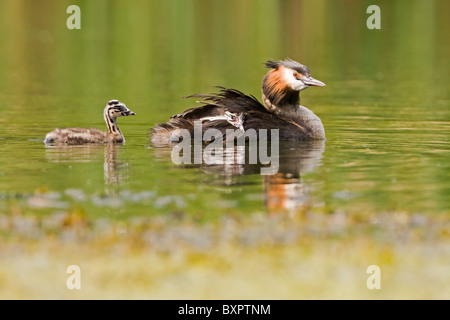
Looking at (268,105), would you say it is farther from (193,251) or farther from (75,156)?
(193,251)

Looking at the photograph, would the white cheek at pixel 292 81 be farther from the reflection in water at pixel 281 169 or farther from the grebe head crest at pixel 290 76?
the reflection in water at pixel 281 169

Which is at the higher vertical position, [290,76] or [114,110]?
[290,76]

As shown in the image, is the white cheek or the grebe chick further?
the white cheek

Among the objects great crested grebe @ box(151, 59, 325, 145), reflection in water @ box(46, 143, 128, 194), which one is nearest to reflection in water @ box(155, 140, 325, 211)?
great crested grebe @ box(151, 59, 325, 145)

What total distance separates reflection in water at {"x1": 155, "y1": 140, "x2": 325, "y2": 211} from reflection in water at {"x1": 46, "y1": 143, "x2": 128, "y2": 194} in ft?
2.74

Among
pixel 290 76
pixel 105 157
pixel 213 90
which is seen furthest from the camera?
pixel 213 90

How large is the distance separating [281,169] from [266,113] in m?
2.77

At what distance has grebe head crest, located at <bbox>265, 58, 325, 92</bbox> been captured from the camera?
51.5 ft

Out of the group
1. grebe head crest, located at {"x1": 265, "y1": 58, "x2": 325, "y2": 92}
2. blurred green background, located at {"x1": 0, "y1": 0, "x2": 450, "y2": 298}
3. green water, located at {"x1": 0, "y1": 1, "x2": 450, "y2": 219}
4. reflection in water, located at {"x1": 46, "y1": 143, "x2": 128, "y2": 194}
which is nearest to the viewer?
blurred green background, located at {"x1": 0, "y1": 0, "x2": 450, "y2": 298}

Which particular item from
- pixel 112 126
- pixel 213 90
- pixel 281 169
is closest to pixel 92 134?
pixel 112 126

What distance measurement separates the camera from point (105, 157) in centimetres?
1386

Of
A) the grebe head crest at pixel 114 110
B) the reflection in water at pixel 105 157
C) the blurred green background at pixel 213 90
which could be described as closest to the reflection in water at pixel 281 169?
the blurred green background at pixel 213 90

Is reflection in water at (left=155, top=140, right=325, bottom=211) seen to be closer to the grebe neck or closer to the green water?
the green water

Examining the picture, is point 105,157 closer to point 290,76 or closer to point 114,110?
point 114,110
